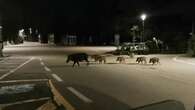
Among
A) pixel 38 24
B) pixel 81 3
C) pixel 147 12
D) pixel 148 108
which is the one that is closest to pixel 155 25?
pixel 147 12

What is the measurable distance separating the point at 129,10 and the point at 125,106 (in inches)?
3124

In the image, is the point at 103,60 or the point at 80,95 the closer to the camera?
the point at 80,95

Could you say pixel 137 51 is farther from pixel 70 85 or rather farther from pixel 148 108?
pixel 148 108

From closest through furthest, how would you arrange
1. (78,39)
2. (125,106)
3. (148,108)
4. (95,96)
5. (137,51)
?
1. (148,108)
2. (125,106)
3. (95,96)
4. (137,51)
5. (78,39)

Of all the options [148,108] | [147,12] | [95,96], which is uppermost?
[147,12]

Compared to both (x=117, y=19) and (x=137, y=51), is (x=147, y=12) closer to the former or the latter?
(x=117, y=19)

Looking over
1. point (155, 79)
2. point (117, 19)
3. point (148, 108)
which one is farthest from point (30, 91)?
point (117, 19)

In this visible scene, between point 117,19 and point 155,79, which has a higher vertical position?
point 117,19

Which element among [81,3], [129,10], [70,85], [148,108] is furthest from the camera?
[81,3]

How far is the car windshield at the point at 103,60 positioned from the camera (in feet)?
44.9

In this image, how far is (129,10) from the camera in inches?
3573

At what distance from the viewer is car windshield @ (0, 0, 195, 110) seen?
13.7 metres

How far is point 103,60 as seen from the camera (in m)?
34.5

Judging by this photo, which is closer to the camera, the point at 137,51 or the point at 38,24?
the point at 137,51
